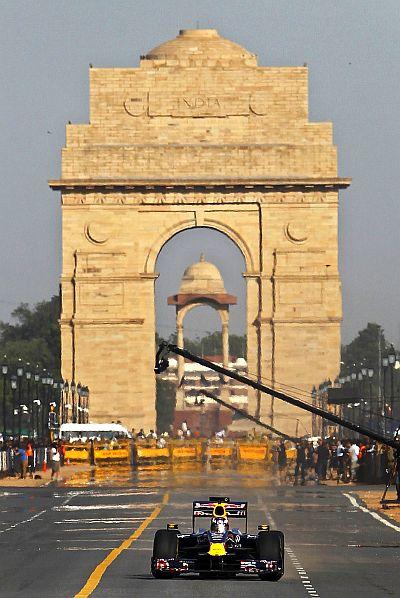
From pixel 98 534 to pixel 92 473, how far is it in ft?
134

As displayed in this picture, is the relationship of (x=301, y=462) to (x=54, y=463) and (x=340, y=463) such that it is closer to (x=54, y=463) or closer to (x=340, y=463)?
(x=340, y=463)

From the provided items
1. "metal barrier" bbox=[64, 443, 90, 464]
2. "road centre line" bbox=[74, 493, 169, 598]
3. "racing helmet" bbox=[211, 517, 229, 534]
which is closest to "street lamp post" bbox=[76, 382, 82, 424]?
"metal barrier" bbox=[64, 443, 90, 464]

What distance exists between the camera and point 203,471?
252 ft

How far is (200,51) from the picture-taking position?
109 meters

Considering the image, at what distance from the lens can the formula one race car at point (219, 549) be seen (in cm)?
2253

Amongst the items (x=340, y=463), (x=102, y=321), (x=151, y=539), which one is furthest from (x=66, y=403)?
(x=151, y=539)

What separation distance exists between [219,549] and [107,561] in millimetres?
5560

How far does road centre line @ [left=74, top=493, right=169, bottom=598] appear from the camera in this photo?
75.5 ft

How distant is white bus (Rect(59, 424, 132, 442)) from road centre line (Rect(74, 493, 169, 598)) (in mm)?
52232

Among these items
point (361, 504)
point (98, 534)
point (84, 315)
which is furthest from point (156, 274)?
point (98, 534)

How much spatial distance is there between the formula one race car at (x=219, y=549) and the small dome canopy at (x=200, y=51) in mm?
83925

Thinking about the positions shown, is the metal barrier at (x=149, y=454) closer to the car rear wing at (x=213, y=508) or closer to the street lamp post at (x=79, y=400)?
the street lamp post at (x=79, y=400)

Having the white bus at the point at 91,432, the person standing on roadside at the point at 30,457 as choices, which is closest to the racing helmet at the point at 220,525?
the person standing on roadside at the point at 30,457

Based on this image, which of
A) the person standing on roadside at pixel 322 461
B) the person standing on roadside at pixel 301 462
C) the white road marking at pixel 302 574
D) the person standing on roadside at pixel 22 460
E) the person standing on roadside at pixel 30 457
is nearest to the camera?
the white road marking at pixel 302 574
